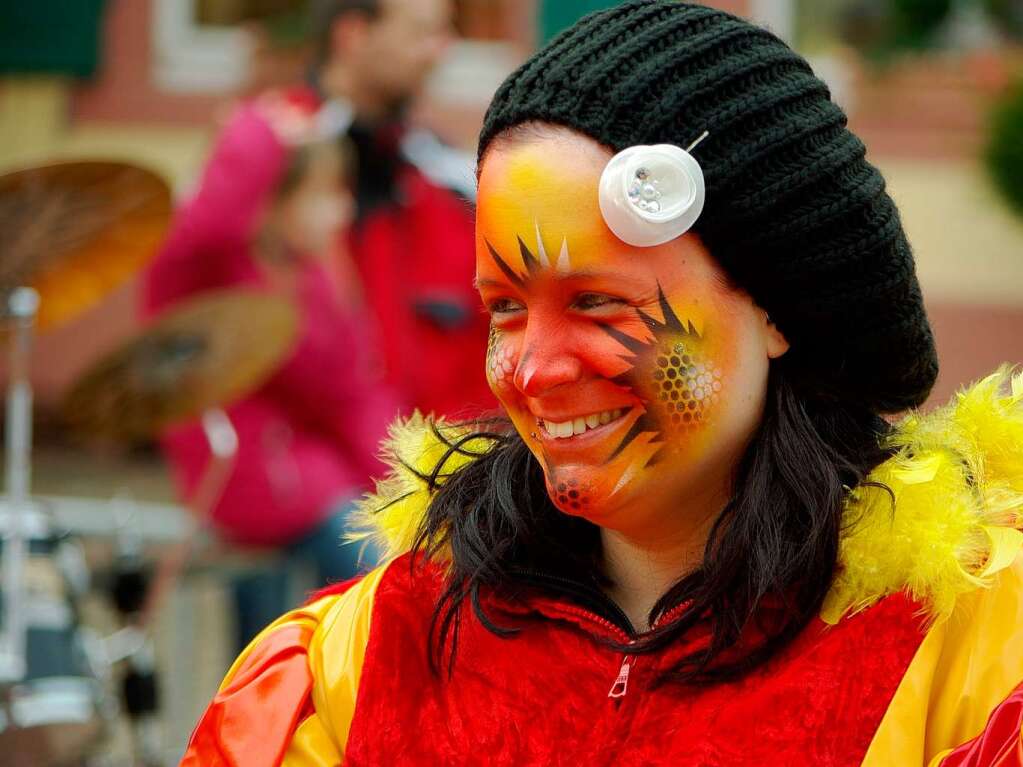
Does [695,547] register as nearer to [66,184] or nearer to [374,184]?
[66,184]

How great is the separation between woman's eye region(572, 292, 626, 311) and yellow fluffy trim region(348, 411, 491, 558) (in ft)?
1.16

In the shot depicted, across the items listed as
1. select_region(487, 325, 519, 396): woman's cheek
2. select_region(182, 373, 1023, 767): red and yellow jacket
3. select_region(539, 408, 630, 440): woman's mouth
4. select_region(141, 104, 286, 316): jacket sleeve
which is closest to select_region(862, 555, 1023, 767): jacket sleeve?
select_region(182, 373, 1023, 767): red and yellow jacket

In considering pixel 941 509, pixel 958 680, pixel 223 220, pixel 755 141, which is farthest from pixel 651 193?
pixel 223 220

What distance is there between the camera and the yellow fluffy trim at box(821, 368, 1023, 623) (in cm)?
158

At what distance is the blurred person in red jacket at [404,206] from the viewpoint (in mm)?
4434

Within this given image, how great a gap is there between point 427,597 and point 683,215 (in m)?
0.53

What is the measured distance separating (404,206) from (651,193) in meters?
3.03

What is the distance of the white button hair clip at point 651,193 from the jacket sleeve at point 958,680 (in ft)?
1.46

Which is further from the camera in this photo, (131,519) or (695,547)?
(131,519)

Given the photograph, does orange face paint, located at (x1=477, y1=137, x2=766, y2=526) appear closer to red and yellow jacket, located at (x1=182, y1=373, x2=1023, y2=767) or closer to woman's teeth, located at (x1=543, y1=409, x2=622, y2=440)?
woman's teeth, located at (x1=543, y1=409, x2=622, y2=440)

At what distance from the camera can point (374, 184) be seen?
459 centimetres

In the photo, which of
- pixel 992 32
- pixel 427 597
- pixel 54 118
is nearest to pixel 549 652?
pixel 427 597

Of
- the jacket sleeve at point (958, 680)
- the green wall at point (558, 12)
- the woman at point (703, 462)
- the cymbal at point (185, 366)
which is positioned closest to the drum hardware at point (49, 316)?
the cymbal at point (185, 366)

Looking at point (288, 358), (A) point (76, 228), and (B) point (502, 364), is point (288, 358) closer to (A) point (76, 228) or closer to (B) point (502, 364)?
(A) point (76, 228)
